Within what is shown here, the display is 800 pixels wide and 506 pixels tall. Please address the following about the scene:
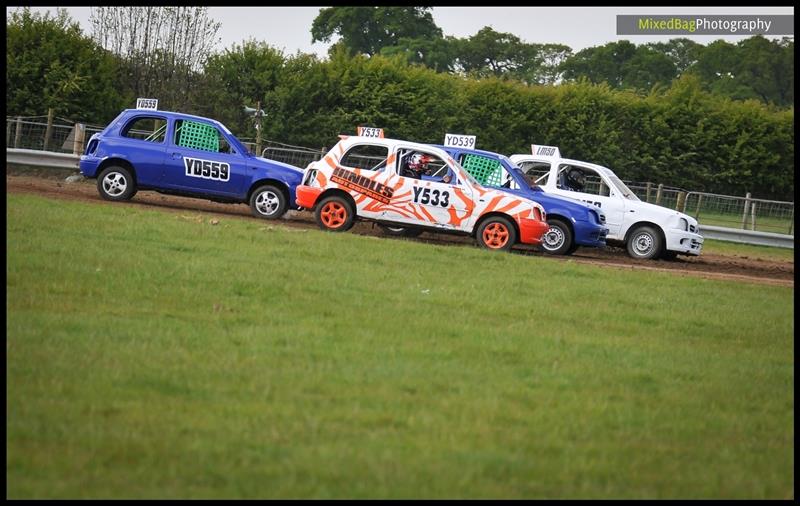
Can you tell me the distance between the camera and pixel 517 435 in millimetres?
6770

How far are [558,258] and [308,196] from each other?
4003 millimetres

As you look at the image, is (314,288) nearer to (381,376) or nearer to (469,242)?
(381,376)

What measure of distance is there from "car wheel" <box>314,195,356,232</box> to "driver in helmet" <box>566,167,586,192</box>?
4269 mm

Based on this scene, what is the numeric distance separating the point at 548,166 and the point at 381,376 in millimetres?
13345

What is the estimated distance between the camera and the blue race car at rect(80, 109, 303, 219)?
65.0ft

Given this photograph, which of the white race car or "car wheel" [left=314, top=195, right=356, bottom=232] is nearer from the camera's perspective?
"car wheel" [left=314, top=195, right=356, bottom=232]

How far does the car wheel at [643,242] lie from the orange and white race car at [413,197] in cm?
302

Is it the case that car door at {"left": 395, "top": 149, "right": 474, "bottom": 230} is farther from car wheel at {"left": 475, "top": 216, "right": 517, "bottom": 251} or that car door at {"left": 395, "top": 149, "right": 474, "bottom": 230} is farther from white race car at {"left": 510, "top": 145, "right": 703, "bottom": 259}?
white race car at {"left": 510, "top": 145, "right": 703, "bottom": 259}

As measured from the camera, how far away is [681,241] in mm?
20656

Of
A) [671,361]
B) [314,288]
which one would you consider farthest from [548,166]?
[671,361]

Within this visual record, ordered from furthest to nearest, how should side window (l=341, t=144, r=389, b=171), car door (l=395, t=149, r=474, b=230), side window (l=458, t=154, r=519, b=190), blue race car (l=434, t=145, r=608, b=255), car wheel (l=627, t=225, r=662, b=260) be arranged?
car wheel (l=627, t=225, r=662, b=260), side window (l=458, t=154, r=519, b=190), blue race car (l=434, t=145, r=608, b=255), side window (l=341, t=144, r=389, b=171), car door (l=395, t=149, r=474, b=230)

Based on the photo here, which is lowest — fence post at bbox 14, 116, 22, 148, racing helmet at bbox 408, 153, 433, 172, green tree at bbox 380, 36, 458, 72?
fence post at bbox 14, 116, 22, 148

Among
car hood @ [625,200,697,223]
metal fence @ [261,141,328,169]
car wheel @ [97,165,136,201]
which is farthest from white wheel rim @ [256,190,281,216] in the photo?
metal fence @ [261,141,328,169]

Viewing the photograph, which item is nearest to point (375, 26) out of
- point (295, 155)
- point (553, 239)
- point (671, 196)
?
point (671, 196)
